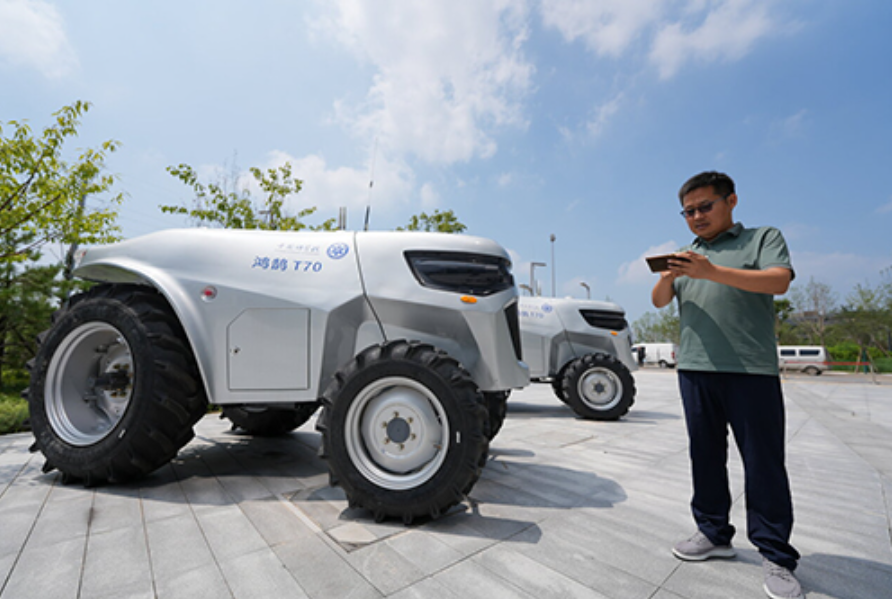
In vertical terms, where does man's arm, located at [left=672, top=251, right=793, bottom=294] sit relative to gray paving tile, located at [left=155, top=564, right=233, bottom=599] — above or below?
above

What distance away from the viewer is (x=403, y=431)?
8.70 feet

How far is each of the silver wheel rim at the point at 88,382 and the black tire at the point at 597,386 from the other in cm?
609

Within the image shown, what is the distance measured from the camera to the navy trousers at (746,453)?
1.93 metres

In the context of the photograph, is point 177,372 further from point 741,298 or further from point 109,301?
point 741,298

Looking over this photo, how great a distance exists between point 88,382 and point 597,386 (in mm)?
6743

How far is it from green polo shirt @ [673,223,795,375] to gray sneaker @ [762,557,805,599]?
0.86 metres

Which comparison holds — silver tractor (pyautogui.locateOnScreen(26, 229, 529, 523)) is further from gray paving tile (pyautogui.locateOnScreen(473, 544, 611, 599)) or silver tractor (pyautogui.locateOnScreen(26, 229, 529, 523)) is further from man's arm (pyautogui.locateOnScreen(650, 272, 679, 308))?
man's arm (pyautogui.locateOnScreen(650, 272, 679, 308))

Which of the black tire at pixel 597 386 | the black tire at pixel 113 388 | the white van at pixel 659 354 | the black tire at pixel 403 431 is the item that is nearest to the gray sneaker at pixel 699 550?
the black tire at pixel 403 431

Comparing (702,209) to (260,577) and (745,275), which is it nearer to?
(745,275)

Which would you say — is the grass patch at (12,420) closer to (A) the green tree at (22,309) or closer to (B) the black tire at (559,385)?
(A) the green tree at (22,309)

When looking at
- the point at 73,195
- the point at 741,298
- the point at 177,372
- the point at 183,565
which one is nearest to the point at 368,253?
the point at 177,372

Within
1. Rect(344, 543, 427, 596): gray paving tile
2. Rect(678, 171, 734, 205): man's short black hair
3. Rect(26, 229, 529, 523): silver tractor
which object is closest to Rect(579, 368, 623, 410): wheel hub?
Rect(26, 229, 529, 523): silver tractor

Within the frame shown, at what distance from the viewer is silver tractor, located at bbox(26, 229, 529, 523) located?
8.84 ft

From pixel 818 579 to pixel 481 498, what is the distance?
1.81 metres
